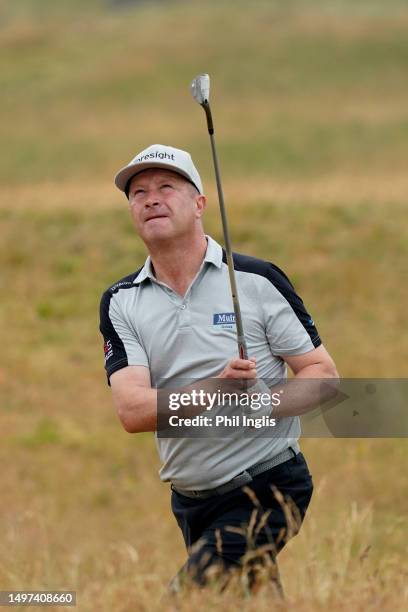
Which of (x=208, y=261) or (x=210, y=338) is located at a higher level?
(x=208, y=261)

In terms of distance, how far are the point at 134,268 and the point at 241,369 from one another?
52.5 ft

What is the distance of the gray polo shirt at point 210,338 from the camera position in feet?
17.1

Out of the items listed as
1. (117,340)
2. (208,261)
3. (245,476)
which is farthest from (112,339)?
(245,476)

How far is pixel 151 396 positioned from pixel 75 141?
4610cm

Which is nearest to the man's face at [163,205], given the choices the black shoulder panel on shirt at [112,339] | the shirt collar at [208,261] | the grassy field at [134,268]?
the shirt collar at [208,261]

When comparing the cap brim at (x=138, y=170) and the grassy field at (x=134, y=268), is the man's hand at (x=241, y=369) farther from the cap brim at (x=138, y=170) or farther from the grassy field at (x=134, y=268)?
the cap brim at (x=138, y=170)

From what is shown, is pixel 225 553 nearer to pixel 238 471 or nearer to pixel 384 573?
pixel 238 471

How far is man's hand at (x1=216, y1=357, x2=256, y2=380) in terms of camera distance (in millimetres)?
4867

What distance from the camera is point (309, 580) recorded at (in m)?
5.12

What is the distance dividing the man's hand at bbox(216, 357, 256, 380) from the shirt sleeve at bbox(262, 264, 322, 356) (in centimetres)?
36

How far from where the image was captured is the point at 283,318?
5211 mm

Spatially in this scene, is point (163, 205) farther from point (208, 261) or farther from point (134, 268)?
point (134, 268)

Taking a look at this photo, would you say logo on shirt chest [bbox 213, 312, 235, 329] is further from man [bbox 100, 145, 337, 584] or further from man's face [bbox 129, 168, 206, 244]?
man's face [bbox 129, 168, 206, 244]

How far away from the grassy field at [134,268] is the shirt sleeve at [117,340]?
0.90m
